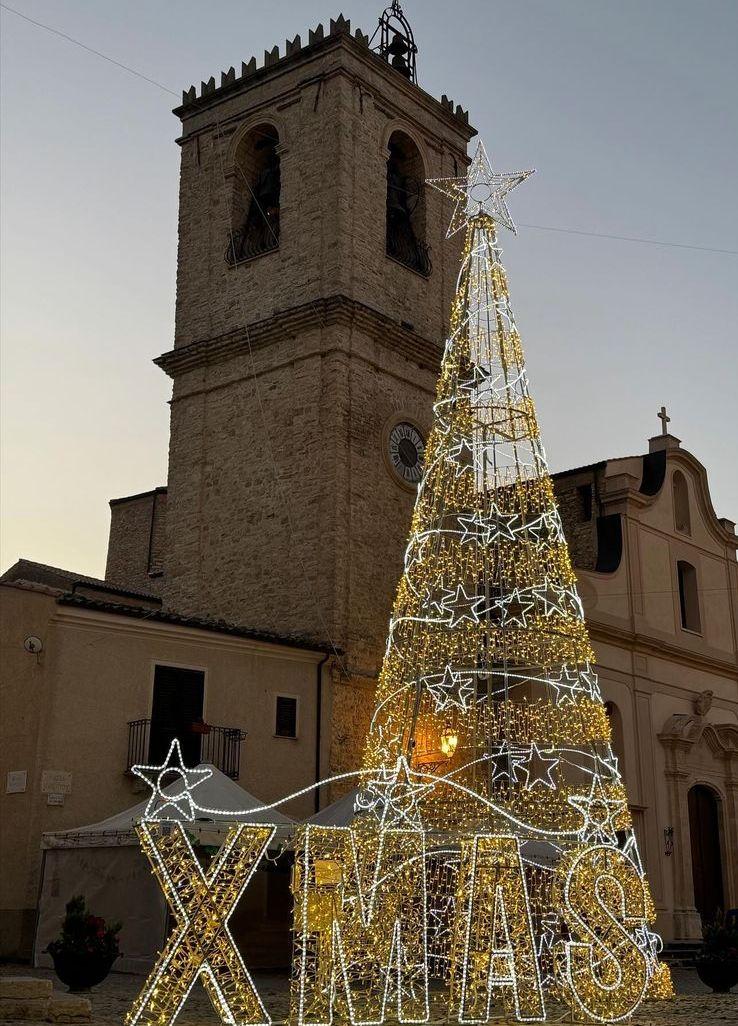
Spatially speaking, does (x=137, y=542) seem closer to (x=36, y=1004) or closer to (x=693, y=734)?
(x=693, y=734)

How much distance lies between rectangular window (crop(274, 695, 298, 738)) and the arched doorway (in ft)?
27.5

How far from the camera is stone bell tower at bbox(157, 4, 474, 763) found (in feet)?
72.2

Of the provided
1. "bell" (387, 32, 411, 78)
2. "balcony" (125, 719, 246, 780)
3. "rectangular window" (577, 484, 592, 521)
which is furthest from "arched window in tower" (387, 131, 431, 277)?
"balcony" (125, 719, 246, 780)

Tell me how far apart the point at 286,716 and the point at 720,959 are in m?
7.81

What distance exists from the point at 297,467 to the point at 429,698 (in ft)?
29.2

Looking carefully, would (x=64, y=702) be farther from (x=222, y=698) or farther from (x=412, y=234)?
(x=412, y=234)

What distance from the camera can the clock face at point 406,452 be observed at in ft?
76.3

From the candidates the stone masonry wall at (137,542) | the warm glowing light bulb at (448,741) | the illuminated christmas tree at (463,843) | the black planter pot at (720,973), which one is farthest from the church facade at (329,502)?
the black planter pot at (720,973)

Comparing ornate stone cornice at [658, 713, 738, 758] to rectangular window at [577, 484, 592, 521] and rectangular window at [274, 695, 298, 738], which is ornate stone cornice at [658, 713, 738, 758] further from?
rectangular window at [274, 695, 298, 738]

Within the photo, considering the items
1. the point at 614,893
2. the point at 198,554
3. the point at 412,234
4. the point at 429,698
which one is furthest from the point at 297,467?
the point at 614,893

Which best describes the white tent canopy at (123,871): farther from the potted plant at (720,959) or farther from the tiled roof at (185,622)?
the potted plant at (720,959)

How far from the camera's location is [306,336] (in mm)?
23141

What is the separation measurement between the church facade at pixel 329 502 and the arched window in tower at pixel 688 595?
0.04m

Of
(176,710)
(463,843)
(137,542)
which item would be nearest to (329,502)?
(176,710)
